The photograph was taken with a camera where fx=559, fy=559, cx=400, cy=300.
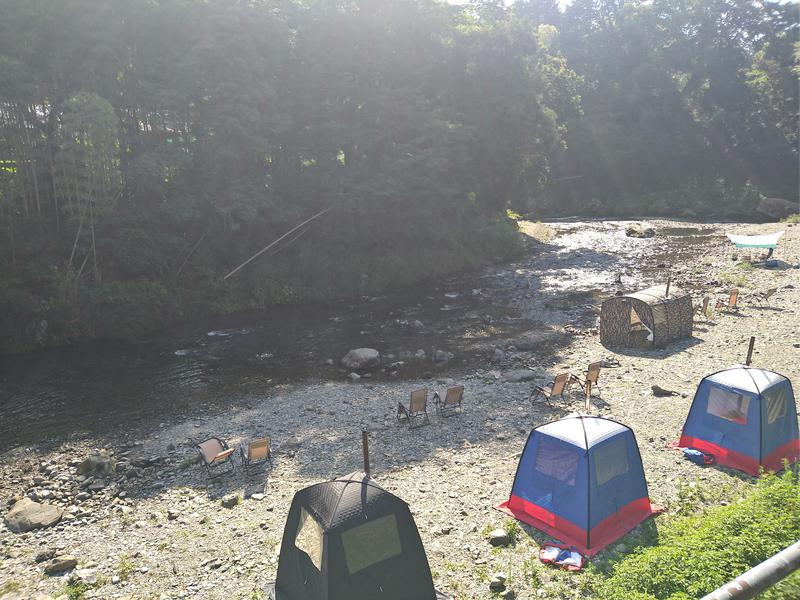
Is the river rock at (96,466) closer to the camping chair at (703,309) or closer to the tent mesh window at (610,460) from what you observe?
the tent mesh window at (610,460)

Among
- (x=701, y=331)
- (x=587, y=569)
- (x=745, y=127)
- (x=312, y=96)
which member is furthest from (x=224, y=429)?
(x=745, y=127)

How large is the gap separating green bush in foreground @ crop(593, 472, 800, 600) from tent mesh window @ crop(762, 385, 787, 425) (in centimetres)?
437

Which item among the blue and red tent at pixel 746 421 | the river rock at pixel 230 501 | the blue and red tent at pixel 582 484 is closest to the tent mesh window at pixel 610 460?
the blue and red tent at pixel 582 484

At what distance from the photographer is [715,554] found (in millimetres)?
6758

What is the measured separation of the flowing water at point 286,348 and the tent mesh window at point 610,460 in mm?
10910

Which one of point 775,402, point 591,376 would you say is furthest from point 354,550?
point 591,376

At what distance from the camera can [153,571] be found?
9.71 metres

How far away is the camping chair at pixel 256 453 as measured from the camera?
13.2 m

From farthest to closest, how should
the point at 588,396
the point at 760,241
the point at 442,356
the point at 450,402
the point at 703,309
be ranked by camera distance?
1. the point at 760,241
2. the point at 703,309
3. the point at 442,356
4. the point at 450,402
5. the point at 588,396

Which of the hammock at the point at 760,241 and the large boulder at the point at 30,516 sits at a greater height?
the hammock at the point at 760,241

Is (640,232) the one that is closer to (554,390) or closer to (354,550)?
(554,390)

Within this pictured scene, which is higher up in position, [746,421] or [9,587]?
[746,421]

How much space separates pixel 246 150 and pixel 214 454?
2262 centimetres

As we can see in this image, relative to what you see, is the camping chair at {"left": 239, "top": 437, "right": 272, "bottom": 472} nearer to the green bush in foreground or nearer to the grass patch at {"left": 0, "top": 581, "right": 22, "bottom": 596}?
the grass patch at {"left": 0, "top": 581, "right": 22, "bottom": 596}
